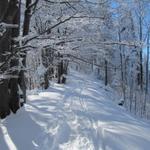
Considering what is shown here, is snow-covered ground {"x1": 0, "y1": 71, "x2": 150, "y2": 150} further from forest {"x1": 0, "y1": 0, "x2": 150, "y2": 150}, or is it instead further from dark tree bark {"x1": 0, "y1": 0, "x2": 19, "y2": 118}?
dark tree bark {"x1": 0, "y1": 0, "x2": 19, "y2": 118}

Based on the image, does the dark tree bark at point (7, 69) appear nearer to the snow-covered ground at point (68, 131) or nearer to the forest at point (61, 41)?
the forest at point (61, 41)

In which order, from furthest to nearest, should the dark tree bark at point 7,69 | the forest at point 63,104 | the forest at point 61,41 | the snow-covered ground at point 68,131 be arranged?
the dark tree bark at point 7,69 < the forest at point 61,41 < the forest at point 63,104 < the snow-covered ground at point 68,131

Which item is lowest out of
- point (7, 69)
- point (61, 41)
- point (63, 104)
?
point (63, 104)

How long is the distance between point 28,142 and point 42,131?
1.13 m

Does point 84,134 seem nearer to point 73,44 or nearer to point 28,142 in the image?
point 28,142

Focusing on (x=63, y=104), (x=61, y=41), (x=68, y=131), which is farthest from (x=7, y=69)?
(x=63, y=104)

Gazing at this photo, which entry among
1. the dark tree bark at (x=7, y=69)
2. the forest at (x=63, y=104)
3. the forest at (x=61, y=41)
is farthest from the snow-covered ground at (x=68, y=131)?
the forest at (x=61, y=41)

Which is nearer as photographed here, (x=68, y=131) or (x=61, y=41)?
(x=61, y=41)

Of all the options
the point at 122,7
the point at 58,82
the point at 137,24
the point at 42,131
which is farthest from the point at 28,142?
the point at 137,24

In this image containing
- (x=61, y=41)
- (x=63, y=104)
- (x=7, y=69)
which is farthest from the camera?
(x=63, y=104)

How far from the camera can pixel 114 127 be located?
10.2 metres

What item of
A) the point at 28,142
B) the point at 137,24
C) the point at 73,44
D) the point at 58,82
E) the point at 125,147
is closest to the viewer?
the point at 125,147

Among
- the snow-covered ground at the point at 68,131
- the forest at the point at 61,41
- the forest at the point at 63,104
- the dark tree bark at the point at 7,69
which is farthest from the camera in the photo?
the dark tree bark at the point at 7,69

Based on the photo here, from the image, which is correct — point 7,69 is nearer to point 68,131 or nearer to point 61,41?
point 61,41
